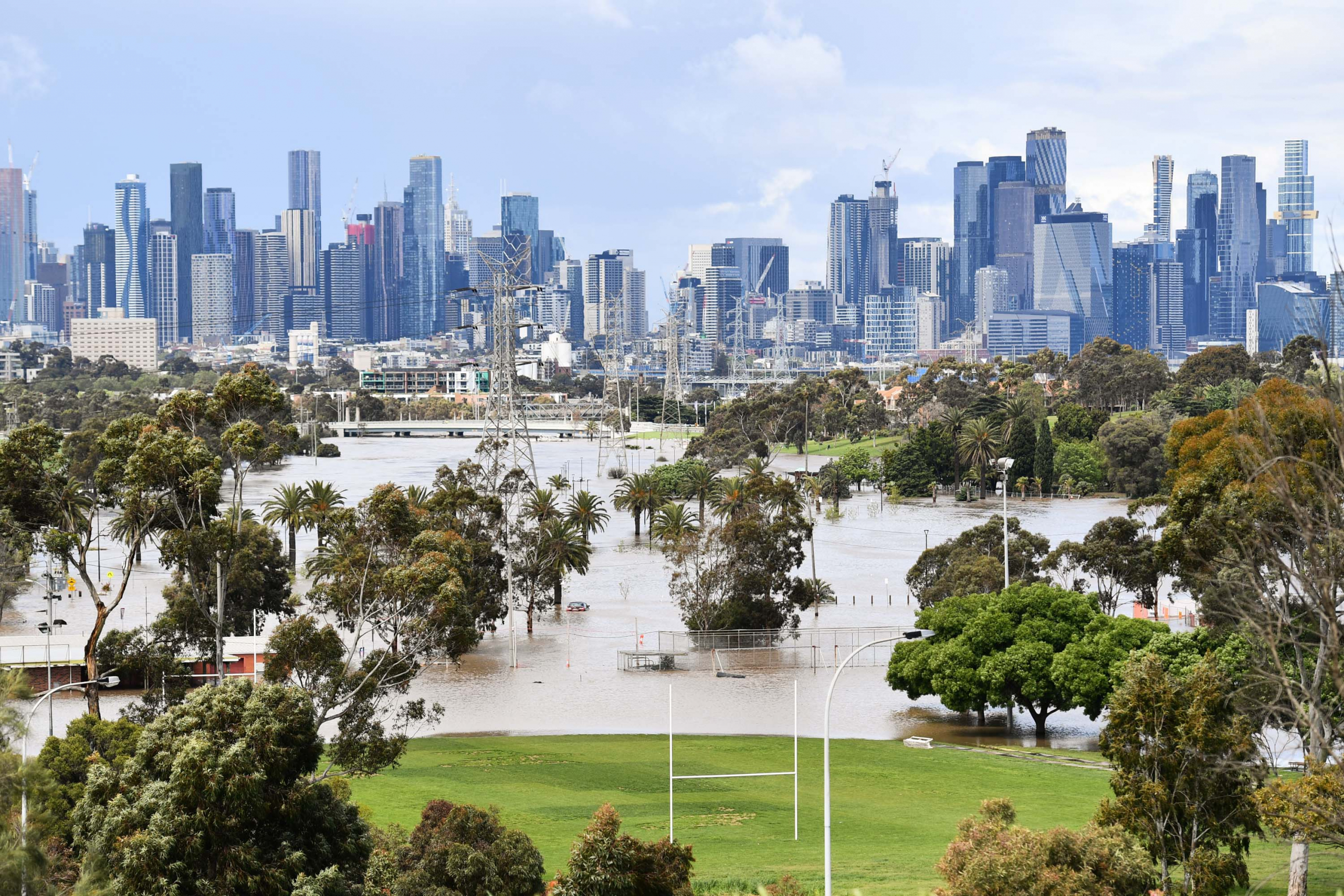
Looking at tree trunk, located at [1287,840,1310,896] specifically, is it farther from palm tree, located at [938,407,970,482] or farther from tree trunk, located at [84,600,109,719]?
palm tree, located at [938,407,970,482]

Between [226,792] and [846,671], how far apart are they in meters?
33.7

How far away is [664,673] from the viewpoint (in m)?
51.3

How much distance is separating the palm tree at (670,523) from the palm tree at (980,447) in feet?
75.3

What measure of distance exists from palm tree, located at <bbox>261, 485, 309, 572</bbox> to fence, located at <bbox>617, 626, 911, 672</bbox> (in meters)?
21.9

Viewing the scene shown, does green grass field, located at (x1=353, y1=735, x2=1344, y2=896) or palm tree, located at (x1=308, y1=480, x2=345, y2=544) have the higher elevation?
palm tree, located at (x1=308, y1=480, x2=345, y2=544)

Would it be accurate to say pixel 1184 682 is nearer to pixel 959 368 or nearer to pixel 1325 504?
pixel 1325 504

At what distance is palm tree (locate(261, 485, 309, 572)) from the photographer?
7175cm

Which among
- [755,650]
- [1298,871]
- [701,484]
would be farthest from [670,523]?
[1298,871]

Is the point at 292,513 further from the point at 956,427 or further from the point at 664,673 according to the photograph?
the point at 956,427

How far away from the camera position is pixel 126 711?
34.6 m

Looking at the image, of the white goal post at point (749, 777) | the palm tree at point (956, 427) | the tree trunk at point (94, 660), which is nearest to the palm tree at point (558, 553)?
the white goal post at point (749, 777)

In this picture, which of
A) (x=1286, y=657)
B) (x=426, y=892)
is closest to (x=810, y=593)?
(x=1286, y=657)

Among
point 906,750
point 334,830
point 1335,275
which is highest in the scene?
point 1335,275

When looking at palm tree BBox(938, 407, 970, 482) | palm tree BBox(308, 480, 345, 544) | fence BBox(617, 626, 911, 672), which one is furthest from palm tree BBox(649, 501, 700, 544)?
palm tree BBox(938, 407, 970, 482)
